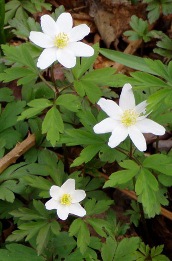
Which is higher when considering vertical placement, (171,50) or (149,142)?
(171,50)

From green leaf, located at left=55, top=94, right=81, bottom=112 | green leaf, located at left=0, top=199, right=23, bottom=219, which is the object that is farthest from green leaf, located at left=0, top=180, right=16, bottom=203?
green leaf, located at left=55, top=94, right=81, bottom=112

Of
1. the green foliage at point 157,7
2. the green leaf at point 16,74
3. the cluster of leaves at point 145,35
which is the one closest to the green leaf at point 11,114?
the green leaf at point 16,74

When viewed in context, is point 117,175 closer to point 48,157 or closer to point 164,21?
point 48,157

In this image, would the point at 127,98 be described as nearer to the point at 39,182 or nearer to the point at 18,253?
the point at 39,182

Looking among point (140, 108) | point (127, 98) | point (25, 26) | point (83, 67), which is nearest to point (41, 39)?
point (83, 67)

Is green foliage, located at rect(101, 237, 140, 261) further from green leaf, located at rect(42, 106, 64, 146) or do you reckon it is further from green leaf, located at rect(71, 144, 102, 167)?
green leaf, located at rect(42, 106, 64, 146)

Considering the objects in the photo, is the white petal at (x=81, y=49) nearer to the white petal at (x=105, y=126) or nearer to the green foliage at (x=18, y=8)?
the white petal at (x=105, y=126)

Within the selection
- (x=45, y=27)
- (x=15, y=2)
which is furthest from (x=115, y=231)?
(x=15, y=2)

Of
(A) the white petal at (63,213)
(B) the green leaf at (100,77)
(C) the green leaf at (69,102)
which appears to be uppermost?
(B) the green leaf at (100,77)
